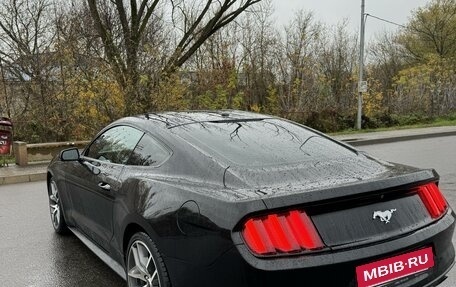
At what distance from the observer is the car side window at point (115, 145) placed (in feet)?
12.4

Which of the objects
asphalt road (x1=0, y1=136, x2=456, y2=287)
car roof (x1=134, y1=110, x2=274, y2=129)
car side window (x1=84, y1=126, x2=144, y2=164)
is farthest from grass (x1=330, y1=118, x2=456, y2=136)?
car side window (x1=84, y1=126, x2=144, y2=164)

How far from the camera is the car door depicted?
3.65 metres

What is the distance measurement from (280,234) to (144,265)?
1.15 meters

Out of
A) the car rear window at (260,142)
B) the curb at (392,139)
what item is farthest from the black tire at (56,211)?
the curb at (392,139)

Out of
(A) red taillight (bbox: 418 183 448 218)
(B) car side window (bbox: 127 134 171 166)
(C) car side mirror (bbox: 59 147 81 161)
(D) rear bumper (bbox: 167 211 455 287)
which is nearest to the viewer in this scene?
(D) rear bumper (bbox: 167 211 455 287)

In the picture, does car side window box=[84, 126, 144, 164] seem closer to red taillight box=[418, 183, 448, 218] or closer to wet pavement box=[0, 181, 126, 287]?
wet pavement box=[0, 181, 126, 287]

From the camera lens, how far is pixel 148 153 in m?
3.49

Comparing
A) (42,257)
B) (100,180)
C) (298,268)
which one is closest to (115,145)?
(100,180)

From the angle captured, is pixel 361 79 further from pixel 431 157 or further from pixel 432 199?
pixel 432 199

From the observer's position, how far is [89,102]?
13.9 metres

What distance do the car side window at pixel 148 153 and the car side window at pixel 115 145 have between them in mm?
92

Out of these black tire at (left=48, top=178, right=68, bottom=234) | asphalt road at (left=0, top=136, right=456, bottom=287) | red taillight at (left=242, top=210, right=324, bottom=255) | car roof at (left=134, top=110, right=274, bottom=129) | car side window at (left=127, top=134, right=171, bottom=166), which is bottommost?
asphalt road at (left=0, top=136, right=456, bottom=287)

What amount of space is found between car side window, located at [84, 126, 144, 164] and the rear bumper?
1.43 meters

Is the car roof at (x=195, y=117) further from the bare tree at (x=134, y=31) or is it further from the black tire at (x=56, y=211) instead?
the bare tree at (x=134, y=31)
